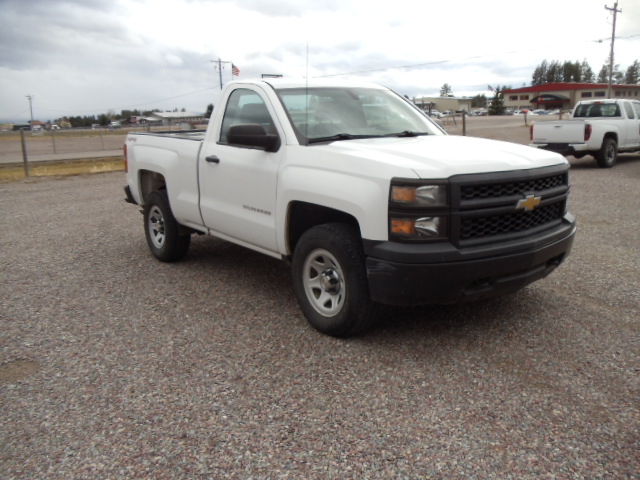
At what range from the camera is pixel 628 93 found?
109188 millimetres

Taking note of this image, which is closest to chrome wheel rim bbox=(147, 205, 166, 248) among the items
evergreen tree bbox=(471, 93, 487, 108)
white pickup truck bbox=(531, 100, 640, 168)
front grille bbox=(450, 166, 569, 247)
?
front grille bbox=(450, 166, 569, 247)

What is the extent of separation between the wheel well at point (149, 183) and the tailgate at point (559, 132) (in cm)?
1117

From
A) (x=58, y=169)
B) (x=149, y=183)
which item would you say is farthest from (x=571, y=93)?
(x=149, y=183)

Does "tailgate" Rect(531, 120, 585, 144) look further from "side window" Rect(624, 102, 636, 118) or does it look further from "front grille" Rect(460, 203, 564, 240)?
"front grille" Rect(460, 203, 564, 240)

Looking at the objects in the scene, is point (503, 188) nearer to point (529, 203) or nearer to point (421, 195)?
point (529, 203)

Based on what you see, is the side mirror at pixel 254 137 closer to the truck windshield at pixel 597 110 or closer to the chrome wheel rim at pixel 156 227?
the chrome wheel rim at pixel 156 227

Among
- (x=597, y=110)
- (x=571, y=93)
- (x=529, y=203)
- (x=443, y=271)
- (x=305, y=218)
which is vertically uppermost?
(x=571, y=93)

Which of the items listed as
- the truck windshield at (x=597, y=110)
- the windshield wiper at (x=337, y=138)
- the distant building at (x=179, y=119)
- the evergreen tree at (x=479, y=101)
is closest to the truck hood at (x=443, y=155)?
the windshield wiper at (x=337, y=138)

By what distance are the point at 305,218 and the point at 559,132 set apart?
11908 millimetres

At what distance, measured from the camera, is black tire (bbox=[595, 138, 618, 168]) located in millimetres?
14703

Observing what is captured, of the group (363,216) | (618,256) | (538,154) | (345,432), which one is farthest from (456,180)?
(618,256)

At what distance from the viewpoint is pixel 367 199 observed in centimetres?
362

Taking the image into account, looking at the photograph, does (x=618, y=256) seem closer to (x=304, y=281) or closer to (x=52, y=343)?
(x=304, y=281)

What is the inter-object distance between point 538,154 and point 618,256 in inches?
108
